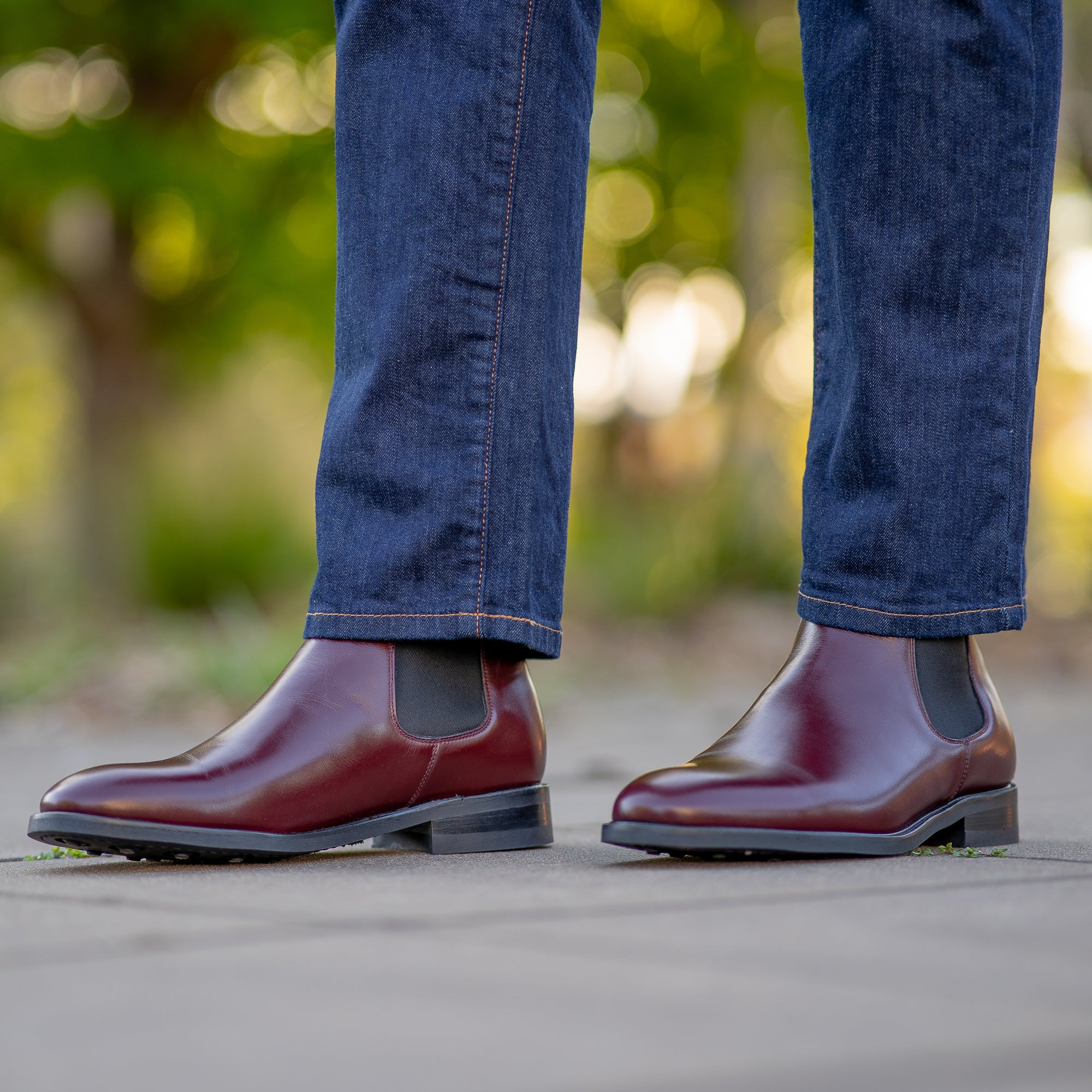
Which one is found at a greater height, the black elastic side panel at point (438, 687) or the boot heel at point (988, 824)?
the black elastic side panel at point (438, 687)

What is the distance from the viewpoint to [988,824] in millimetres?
1429

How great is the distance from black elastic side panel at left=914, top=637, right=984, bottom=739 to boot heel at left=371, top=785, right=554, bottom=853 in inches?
14.8

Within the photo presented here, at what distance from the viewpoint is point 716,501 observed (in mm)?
7348

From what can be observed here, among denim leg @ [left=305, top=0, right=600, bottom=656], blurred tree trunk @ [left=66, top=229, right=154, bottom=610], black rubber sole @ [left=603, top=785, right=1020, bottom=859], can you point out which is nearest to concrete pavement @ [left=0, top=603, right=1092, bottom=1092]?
black rubber sole @ [left=603, top=785, right=1020, bottom=859]

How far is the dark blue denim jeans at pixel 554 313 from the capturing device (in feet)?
4.55

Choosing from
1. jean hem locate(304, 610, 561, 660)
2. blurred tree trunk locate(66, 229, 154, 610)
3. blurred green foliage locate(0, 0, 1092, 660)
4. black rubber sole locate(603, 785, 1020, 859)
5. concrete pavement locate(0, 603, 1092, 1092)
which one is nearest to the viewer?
concrete pavement locate(0, 603, 1092, 1092)

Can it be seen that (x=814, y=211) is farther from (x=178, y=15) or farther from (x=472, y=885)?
(x=178, y=15)

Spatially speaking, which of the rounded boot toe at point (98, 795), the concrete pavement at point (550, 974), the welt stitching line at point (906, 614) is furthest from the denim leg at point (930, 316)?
the rounded boot toe at point (98, 795)

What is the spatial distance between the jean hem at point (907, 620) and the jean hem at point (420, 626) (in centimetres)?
28

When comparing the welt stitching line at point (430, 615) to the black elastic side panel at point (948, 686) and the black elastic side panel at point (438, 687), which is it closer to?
the black elastic side panel at point (438, 687)

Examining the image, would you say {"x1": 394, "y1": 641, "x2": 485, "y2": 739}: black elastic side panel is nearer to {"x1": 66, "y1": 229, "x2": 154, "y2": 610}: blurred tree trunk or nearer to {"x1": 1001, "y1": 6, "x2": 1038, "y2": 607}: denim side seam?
{"x1": 1001, "y1": 6, "x2": 1038, "y2": 607}: denim side seam

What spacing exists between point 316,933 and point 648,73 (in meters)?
8.03

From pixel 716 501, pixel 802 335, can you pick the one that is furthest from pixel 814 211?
pixel 802 335

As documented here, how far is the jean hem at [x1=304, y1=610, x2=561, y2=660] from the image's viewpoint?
1.38m
